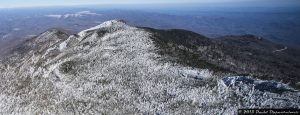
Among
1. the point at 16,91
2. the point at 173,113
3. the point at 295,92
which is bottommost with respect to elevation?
the point at 16,91

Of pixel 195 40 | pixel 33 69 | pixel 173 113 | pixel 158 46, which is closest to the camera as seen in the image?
pixel 173 113

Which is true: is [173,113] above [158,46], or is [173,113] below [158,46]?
below

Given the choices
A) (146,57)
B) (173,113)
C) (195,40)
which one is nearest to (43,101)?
(146,57)

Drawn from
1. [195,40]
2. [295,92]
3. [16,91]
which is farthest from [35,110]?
[195,40]

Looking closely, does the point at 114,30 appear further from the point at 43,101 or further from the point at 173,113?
the point at 173,113

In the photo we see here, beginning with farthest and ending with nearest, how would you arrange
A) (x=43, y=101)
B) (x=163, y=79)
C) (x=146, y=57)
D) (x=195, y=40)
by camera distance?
(x=195, y=40)
(x=146, y=57)
(x=43, y=101)
(x=163, y=79)

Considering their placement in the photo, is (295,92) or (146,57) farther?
(146,57)
